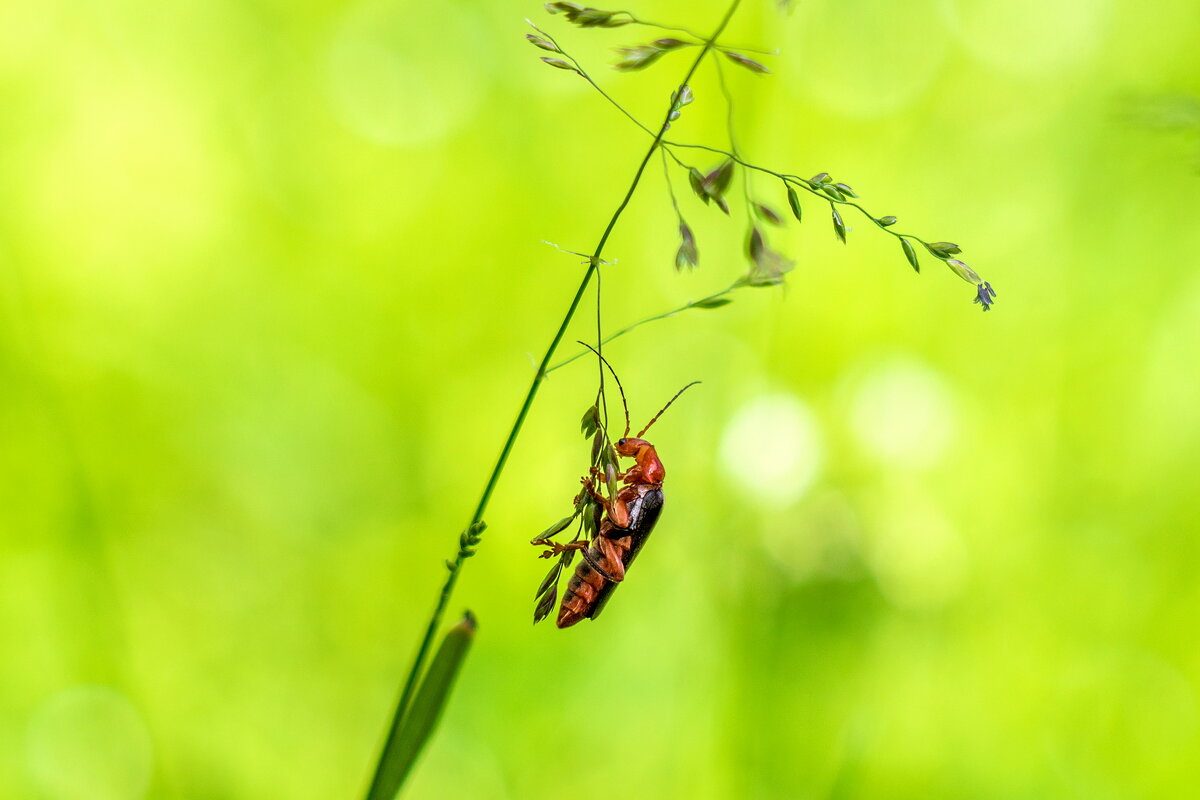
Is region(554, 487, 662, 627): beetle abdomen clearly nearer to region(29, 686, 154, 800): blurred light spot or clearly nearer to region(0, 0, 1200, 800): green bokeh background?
region(0, 0, 1200, 800): green bokeh background

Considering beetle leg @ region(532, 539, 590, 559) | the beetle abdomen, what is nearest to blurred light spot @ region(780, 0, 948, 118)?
the beetle abdomen

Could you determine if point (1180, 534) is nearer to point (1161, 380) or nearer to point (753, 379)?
point (1161, 380)

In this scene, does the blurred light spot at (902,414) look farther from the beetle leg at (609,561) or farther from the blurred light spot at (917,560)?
the beetle leg at (609,561)

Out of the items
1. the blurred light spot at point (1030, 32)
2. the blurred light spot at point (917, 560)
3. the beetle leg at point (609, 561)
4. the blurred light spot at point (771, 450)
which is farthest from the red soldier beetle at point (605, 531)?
the blurred light spot at point (1030, 32)

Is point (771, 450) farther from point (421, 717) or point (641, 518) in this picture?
point (421, 717)

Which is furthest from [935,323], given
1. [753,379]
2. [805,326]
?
[753,379]
